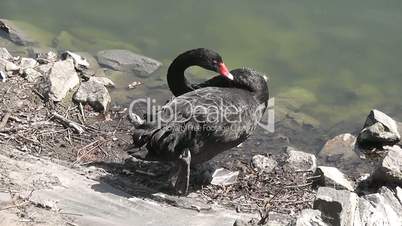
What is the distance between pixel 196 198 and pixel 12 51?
→ 4.66m

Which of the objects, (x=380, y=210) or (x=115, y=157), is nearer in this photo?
(x=380, y=210)

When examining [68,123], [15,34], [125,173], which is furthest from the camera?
[15,34]

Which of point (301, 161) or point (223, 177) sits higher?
point (223, 177)

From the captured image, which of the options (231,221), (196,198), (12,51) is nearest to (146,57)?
(12,51)

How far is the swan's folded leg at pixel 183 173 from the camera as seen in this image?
6082 millimetres

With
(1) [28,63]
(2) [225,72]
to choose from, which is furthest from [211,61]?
(1) [28,63]

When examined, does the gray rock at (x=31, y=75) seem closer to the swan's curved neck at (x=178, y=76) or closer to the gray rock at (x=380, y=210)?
the swan's curved neck at (x=178, y=76)

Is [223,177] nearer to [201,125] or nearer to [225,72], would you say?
[201,125]

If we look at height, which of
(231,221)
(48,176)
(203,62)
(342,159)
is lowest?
(342,159)

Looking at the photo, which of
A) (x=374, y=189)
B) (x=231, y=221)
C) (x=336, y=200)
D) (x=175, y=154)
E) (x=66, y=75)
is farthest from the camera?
(x=66, y=75)

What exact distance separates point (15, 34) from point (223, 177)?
16.4ft

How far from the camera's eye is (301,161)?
7516mm

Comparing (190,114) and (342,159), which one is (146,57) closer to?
(342,159)

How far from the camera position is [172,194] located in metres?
6.30
